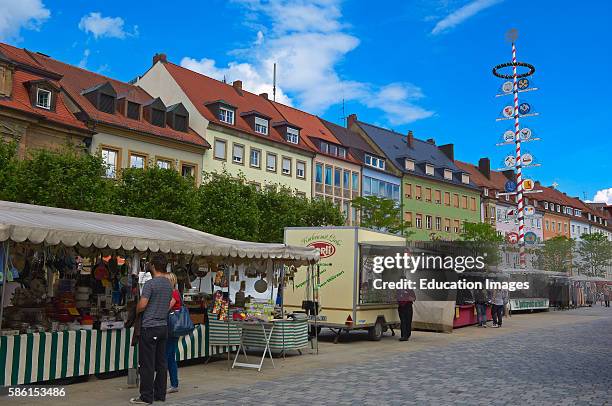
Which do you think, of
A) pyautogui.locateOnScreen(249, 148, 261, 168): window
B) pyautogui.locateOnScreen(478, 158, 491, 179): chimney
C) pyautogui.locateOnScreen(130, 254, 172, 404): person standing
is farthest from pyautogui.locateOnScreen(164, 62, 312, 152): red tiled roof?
pyautogui.locateOnScreen(478, 158, 491, 179): chimney

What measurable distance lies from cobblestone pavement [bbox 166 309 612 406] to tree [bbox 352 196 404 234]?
3294 cm

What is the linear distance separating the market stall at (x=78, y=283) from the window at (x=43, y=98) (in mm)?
21054

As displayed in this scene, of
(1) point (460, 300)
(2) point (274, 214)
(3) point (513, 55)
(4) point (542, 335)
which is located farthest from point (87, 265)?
(3) point (513, 55)

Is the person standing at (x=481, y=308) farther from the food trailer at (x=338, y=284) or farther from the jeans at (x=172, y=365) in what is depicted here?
the jeans at (x=172, y=365)

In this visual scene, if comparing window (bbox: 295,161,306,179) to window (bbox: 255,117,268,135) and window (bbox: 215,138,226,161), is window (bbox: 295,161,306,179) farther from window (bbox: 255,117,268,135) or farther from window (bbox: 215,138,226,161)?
window (bbox: 215,138,226,161)

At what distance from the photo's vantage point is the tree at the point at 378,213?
4928 cm

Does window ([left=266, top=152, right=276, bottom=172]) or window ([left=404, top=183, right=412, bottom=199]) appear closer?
window ([left=266, top=152, right=276, bottom=172])

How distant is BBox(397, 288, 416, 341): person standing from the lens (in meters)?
18.1

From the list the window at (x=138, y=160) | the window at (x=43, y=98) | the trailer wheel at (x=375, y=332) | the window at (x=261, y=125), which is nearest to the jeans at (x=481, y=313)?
the trailer wheel at (x=375, y=332)

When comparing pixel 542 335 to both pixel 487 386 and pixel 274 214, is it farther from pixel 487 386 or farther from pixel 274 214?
pixel 274 214

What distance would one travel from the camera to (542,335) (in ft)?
69.2

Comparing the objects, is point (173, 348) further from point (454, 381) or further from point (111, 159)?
point (111, 159)

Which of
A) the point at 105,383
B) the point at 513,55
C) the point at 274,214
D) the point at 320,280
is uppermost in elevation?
the point at 513,55

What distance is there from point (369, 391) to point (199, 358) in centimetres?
470
